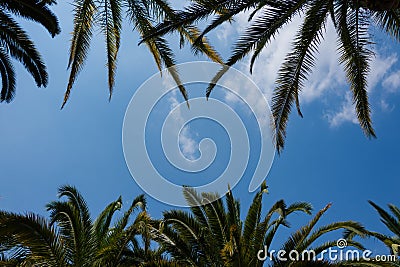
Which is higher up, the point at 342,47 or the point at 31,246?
the point at 342,47

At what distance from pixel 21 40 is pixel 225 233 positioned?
6.77 m

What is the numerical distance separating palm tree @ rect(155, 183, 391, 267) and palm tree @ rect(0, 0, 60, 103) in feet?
16.5

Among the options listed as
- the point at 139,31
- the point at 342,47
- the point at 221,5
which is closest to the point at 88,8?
the point at 139,31

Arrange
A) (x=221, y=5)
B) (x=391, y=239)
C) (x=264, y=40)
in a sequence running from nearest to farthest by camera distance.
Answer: (x=221, y=5) < (x=264, y=40) < (x=391, y=239)

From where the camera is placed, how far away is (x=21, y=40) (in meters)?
9.66

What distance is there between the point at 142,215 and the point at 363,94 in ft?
17.0

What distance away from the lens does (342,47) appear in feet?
23.5

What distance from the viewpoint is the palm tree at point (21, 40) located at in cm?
905

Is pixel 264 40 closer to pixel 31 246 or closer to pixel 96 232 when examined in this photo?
pixel 31 246

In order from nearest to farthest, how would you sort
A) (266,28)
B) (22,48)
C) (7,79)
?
(266,28), (22,48), (7,79)

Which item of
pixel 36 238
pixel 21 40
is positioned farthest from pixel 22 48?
pixel 36 238

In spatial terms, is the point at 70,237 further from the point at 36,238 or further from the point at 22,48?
the point at 22,48

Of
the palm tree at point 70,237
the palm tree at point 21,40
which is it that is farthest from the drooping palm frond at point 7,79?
the palm tree at point 70,237

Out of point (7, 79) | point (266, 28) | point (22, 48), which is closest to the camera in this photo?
point (266, 28)
